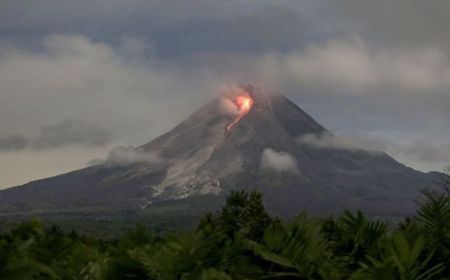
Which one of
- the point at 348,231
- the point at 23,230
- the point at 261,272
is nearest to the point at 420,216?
the point at 348,231

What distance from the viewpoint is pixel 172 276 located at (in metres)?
3.05

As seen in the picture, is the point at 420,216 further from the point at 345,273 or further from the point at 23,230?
the point at 23,230

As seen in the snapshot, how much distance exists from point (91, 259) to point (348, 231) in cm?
183

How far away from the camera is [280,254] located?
271cm

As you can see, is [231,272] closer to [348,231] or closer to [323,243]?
[323,243]

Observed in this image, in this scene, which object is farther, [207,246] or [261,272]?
[207,246]

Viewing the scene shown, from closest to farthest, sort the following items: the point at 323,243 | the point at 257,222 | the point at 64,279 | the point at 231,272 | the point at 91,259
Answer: the point at 323,243, the point at 231,272, the point at 64,279, the point at 91,259, the point at 257,222

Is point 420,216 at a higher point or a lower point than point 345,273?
higher

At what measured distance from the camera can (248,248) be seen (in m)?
3.15

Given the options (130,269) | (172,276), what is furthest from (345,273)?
(130,269)

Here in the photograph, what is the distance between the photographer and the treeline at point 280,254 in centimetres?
239

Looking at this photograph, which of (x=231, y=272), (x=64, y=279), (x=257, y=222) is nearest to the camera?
(x=231, y=272)

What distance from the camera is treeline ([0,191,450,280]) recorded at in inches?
94.0

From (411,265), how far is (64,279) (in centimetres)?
225
